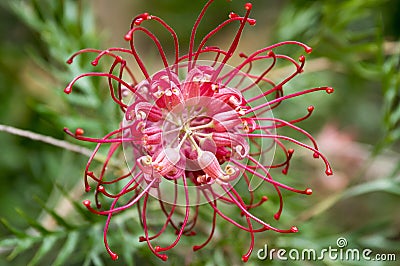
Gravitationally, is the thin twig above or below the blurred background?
below

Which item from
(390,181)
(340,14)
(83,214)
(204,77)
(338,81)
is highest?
(338,81)

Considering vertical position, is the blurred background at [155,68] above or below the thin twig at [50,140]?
above

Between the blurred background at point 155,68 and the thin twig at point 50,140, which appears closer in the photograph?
the thin twig at point 50,140

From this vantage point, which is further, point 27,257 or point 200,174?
point 27,257

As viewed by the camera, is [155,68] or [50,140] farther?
[155,68]

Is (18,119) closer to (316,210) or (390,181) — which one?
(316,210)

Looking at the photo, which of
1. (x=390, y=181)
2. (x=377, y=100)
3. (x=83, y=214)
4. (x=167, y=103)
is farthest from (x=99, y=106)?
(x=377, y=100)

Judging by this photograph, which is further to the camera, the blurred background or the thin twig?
the blurred background

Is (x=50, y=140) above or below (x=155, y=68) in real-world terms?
below
